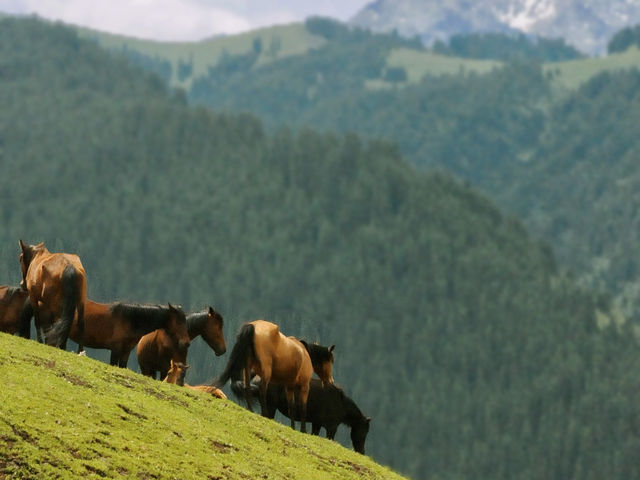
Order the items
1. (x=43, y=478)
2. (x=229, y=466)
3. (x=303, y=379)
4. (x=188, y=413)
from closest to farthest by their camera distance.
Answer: (x=43, y=478) < (x=229, y=466) < (x=188, y=413) < (x=303, y=379)

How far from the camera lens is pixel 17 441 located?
2175cm

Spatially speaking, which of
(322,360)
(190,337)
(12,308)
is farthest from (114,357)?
(322,360)

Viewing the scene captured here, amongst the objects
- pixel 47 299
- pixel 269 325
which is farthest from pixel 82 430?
pixel 269 325

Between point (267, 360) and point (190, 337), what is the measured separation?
2060 mm

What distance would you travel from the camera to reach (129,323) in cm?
3212

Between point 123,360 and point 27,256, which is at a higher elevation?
point 27,256

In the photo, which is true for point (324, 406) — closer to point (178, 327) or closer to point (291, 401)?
point (291, 401)

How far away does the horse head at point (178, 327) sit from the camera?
3181 cm

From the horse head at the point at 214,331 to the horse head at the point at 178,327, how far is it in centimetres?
97

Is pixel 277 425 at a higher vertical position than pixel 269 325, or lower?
lower

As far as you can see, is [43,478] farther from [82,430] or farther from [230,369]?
[230,369]

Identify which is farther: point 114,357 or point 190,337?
point 114,357

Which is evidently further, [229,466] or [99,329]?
[99,329]

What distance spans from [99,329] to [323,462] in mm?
6840
